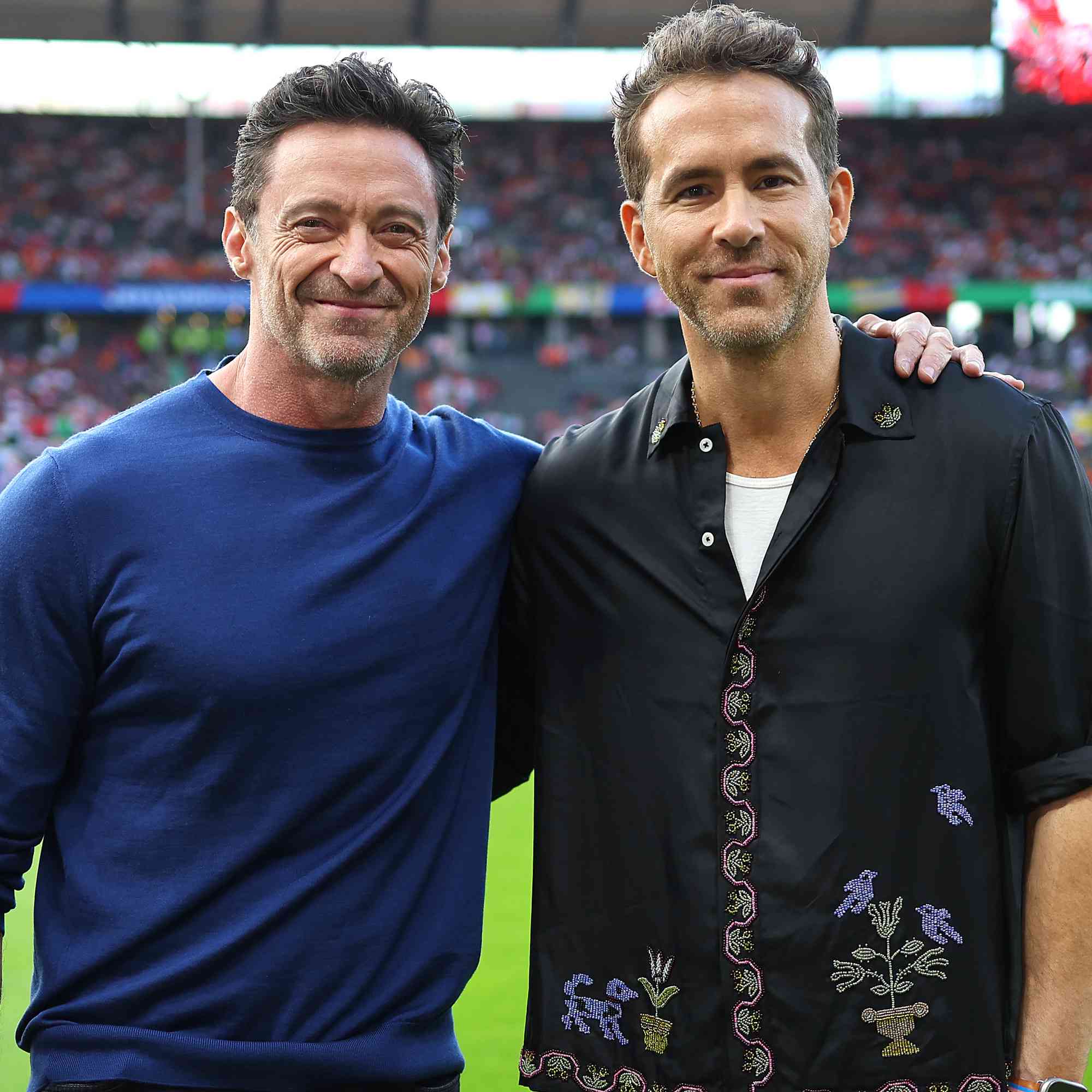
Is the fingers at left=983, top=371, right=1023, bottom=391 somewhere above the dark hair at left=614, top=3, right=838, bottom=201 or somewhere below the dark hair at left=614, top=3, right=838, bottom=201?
below

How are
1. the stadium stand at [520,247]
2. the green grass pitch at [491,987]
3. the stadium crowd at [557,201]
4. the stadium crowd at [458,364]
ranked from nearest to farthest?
the green grass pitch at [491,987]
the stadium crowd at [458,364]
the stadium stand at [520,247]
the stadium crowd at [557,201]

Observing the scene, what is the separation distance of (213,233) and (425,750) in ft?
105

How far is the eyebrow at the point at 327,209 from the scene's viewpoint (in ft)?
8.93

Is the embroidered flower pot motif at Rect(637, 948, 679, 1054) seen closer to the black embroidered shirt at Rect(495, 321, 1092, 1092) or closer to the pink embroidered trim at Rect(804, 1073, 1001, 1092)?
the black embroidered shirt at Rect(495, 321, 1092, 1092)

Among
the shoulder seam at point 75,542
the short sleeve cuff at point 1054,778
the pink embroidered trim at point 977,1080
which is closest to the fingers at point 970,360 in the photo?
the short sleeve cuff at point 1054,778

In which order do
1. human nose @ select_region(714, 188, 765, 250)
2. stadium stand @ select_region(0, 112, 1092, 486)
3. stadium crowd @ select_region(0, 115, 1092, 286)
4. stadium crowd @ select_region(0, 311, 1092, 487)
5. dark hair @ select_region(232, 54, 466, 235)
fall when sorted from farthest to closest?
stadium crowd @ select_region(0, 115, 1092, 286) → stadium stand @ select_region(0, 112, 1092, 486) → stadium crowd @ select_region(0, 311, 1092, 487) → dark hair @ select_region(232, 54, 466, 235) → human nose @ select_region(714, 188, 765, 250)

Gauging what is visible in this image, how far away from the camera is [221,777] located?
2488mm

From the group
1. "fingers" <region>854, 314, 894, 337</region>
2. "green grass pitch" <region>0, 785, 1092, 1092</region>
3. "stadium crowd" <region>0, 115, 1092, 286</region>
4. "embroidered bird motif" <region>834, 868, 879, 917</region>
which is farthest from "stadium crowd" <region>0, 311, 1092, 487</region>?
"embroidered bird motif" <region>834, 868, 879, 917</region>

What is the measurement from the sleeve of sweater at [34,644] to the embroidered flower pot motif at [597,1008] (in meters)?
1.06

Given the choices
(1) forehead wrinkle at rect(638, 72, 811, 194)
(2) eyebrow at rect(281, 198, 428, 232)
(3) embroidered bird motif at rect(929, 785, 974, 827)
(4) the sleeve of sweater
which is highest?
(1) forehead wrinkle at rect(638, 72, 811, 194)

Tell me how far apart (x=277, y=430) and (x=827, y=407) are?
1.08 m

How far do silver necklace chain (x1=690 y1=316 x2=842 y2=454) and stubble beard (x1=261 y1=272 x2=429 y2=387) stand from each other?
1.84ft

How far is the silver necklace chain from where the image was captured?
100 inches

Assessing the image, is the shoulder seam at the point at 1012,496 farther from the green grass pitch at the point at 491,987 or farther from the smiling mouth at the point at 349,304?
the green grass pitch at the point at 491,987
